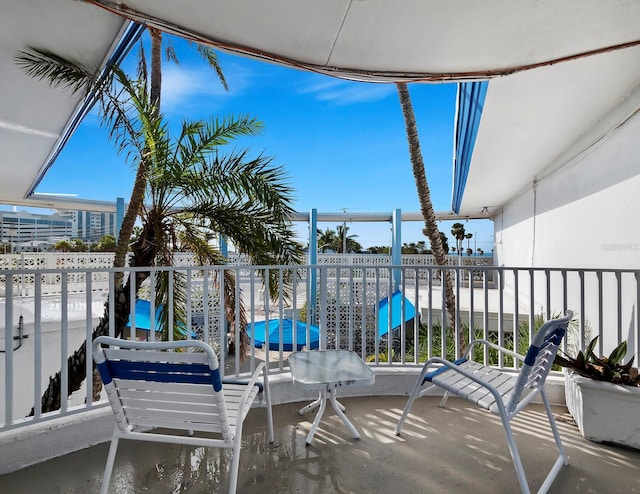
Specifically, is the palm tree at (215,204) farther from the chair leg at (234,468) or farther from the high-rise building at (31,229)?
the high-rise building at (31,229)

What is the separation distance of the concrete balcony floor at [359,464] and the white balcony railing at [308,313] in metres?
0.47

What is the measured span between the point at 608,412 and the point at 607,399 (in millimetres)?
83

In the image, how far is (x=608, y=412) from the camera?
7.71 feet

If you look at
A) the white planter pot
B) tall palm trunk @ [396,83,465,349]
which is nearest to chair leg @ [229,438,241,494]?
the white planter pot

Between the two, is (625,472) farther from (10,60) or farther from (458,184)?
(458,184)

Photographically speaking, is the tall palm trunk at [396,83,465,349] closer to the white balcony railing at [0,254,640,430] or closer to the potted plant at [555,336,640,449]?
the white balcony railing at [0,254,640,430]

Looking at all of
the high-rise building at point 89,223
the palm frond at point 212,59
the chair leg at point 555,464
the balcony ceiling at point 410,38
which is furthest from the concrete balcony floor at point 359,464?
the high-rise building at point 89,223

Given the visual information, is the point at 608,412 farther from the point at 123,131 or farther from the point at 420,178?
the point at 123,131

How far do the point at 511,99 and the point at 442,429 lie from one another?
12.3ft

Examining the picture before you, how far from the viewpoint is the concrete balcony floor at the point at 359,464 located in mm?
1943

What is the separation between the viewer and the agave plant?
94.0 inches

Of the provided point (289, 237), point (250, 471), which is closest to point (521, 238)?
point (289, 237)

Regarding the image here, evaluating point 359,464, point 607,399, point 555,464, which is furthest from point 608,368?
point 359,464

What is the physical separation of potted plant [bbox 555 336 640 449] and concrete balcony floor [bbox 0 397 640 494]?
94 mm
